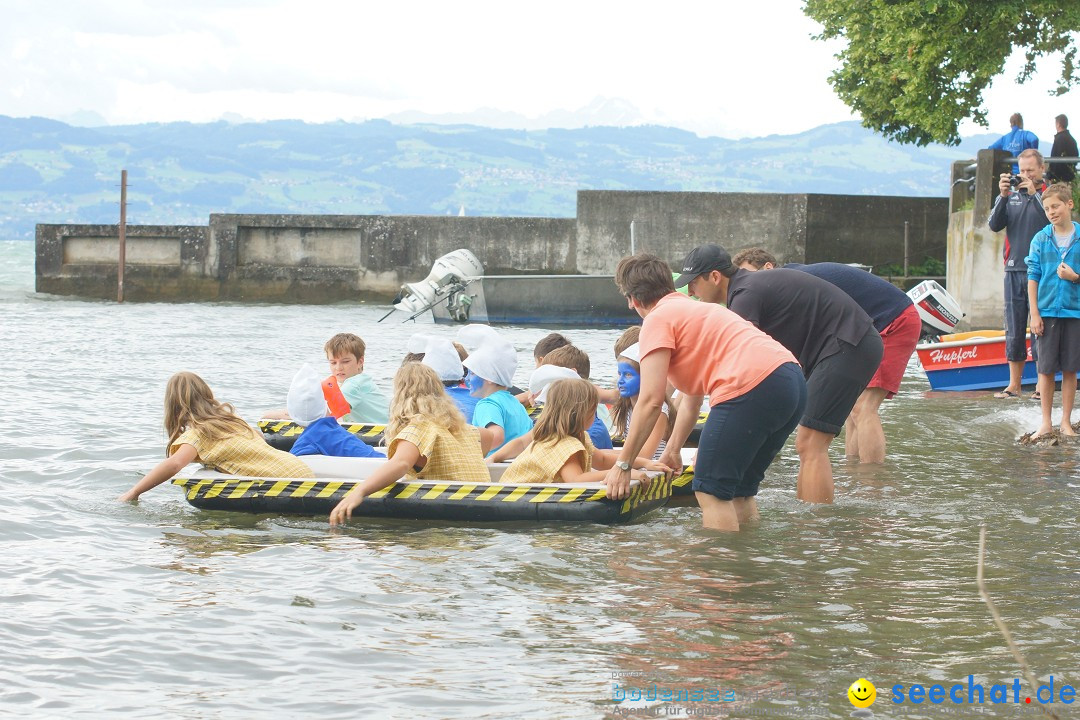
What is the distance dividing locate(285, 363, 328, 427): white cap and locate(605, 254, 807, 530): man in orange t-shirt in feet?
8.28

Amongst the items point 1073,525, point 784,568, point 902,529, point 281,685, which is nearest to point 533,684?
point 281,685

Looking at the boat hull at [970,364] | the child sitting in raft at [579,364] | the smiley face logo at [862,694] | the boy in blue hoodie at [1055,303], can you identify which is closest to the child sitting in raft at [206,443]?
the child sitting in raft at [579,364]

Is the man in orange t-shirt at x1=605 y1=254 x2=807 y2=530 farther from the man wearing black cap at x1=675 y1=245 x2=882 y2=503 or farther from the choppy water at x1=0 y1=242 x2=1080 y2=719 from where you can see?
the man wearing black cap at x1=675 y1=245 x2=882 y2=503

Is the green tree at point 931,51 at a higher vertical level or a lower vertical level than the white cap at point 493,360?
higher

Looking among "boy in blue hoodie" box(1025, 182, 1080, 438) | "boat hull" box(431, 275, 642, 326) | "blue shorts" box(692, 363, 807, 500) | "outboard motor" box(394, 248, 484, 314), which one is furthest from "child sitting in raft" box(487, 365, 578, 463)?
"boat hull" box(431, 275, 642, 326)

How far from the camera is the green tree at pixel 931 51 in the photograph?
842 inches

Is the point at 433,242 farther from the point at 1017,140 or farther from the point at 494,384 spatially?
the point at 494,384

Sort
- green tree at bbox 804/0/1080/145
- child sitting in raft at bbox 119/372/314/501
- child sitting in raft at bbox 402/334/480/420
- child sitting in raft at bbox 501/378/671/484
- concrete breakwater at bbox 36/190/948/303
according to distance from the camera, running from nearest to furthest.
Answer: child sitting in raft at bbox 501/378/671/484 < child sitting in raft at bbox 119/372/314/501 < child sitting in raft at bbox 402/334/480/420 < green tree at bbox 804/0/1080/145 < concrete breakwater at bbox 36/190/948/303

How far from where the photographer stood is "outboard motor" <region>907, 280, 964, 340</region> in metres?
15.1

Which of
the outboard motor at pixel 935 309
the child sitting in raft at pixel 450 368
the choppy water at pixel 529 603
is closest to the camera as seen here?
the choppy water at pixel 529 603

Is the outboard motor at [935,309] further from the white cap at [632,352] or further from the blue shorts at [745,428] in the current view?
the blue shorts at [745,428]

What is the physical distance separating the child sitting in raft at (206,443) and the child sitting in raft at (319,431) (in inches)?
13.7

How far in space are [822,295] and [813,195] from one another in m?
20.8

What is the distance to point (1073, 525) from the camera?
7.04m
